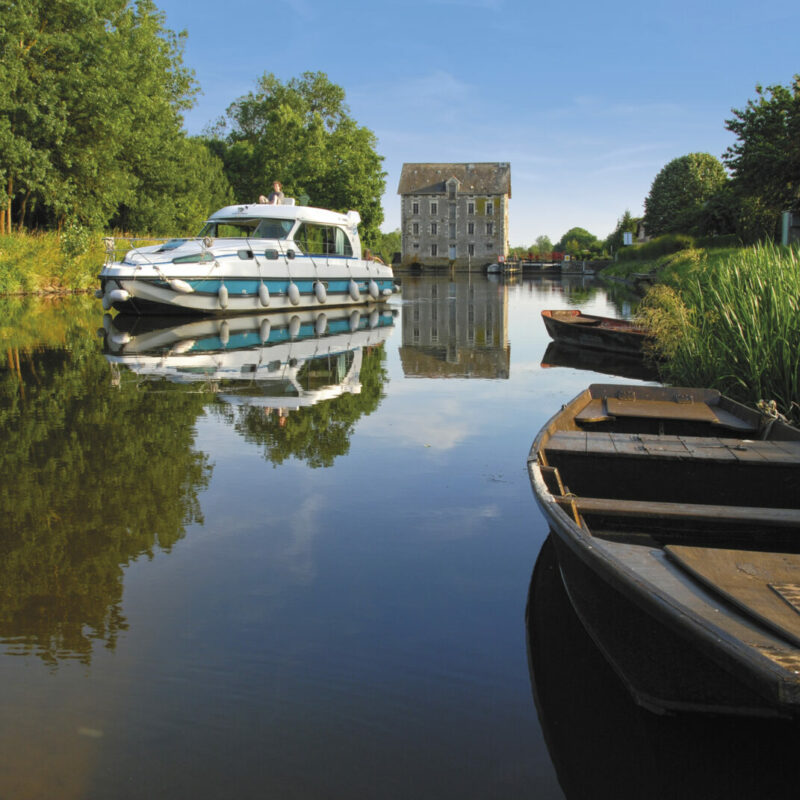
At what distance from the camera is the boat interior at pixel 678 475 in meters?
3.93

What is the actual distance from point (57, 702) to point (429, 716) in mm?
1476

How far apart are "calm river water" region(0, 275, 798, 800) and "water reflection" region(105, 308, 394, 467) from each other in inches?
4.9

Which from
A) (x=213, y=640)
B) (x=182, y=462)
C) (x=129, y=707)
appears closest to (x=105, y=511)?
(x=182, y=462)

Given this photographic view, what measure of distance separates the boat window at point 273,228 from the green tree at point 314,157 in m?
29.7

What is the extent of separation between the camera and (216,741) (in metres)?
2.94

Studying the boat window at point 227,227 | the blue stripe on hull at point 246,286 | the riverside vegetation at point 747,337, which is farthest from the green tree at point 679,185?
the riverside vegetation at point 747,337

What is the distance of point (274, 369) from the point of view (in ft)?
40.0

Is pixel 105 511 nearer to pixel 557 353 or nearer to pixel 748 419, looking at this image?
pixel 748 419

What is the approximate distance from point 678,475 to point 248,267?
16.8 metres

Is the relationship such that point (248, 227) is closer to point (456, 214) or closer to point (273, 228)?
point (273, 228)

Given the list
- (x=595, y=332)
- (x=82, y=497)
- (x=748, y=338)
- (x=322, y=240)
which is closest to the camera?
(x=82, y=497)

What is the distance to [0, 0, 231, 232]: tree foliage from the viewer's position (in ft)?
95.1

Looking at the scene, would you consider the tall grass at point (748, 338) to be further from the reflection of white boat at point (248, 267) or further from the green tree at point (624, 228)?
the green tree at point (624, 228)

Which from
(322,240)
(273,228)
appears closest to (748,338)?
(273,228)
